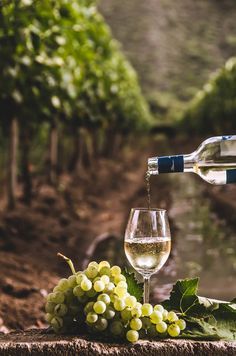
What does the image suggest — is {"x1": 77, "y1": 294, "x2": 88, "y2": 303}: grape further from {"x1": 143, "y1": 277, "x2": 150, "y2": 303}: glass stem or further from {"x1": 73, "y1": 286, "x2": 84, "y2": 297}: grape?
{"x1": 143, "y1": 277, "x2": 150, "y2": 303}: glass stem

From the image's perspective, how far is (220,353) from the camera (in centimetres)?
237

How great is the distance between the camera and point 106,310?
2271 mm

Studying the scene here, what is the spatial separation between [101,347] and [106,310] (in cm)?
12

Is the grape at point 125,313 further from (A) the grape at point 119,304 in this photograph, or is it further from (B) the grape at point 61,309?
(B) the grape at point 61,309

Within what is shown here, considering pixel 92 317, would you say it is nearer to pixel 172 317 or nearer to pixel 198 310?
pixel 172 317

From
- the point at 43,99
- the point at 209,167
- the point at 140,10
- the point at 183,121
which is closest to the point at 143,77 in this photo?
the point at 140,10

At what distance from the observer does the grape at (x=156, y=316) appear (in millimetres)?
2313

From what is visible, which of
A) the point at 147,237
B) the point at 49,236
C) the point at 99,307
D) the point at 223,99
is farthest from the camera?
the point at 223,99

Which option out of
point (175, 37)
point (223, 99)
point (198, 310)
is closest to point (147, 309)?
→ point (198, 310)

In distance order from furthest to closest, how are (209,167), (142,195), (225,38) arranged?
(225,38) → (142,195) → (209,167)

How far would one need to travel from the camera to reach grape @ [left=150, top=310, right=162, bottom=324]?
7.59 feet

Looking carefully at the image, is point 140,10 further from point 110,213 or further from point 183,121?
point 110,213

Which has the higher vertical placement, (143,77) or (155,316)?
(143,77)

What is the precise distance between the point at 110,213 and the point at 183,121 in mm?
39736
